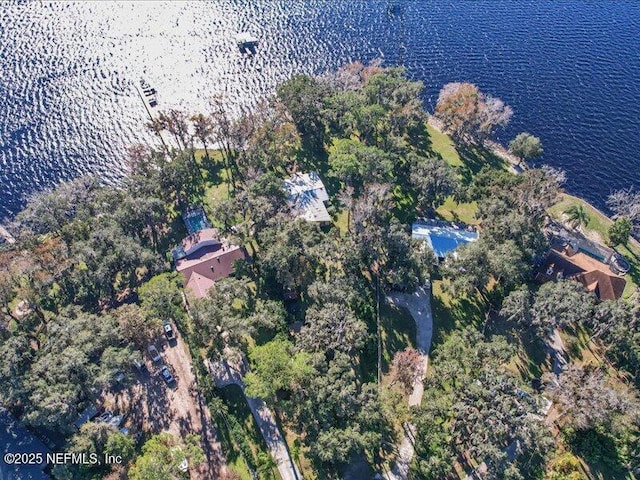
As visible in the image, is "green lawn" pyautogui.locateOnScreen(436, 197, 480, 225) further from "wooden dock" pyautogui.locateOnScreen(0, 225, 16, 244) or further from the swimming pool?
"wooden dock" pyautogui.locateOnScreen(0, 225, 16, 244)

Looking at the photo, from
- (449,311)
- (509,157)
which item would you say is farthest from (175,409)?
(509,157)

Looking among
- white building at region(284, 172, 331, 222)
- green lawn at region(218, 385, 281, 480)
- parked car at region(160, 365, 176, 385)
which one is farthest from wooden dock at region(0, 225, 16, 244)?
green lawn at region(218, 385, 281, 480)

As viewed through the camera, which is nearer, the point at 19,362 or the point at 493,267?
the point at 19,362

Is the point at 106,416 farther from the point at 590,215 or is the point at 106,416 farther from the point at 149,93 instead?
the point at 590,215

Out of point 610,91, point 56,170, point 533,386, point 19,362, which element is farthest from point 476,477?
point 610,91

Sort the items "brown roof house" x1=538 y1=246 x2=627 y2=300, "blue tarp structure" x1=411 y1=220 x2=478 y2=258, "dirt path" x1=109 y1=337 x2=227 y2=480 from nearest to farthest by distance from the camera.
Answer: "dirt path" x1=109 y1=337 x2=227 y2=480
"brown roof house" x1=538 y1=246 x2=627 y2=300
"blue tarp structure" x1=411 y1=220 x2=478 y2=258

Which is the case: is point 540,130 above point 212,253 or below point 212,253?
above

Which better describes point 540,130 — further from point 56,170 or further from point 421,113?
point 56,170
